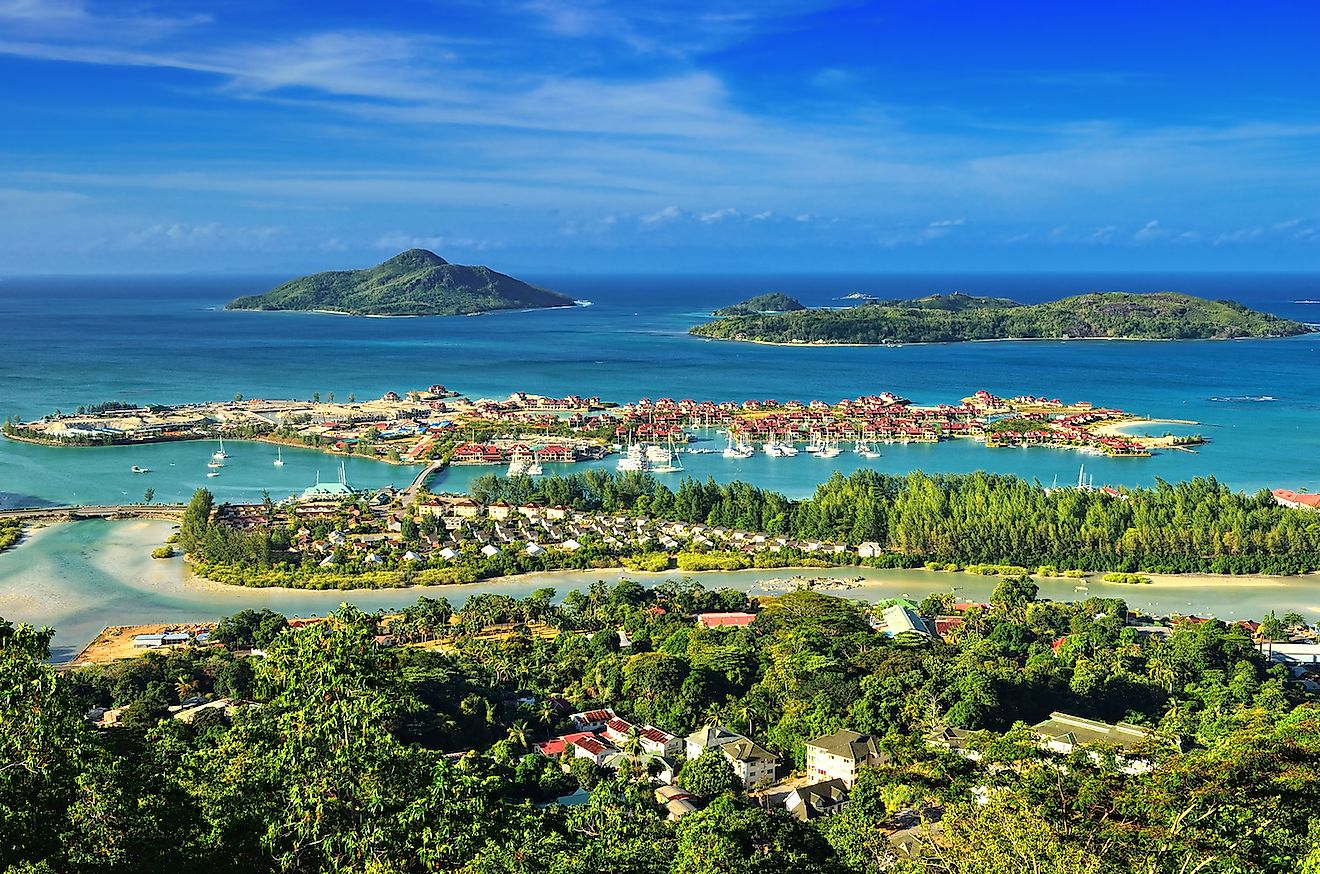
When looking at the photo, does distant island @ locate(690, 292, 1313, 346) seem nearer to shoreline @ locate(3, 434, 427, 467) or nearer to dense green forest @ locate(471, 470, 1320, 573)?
shoreline @ locate(3, 434, 427, 467)

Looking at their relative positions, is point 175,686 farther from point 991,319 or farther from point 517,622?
point 991,319

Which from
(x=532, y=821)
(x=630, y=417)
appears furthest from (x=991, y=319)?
(x=532, y=821)

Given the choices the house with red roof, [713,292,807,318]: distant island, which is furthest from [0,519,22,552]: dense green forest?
[713,292,807,318]: distant island

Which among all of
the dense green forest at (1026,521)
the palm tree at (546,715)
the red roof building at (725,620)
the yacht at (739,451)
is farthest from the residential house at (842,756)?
the yacht at (739,451)

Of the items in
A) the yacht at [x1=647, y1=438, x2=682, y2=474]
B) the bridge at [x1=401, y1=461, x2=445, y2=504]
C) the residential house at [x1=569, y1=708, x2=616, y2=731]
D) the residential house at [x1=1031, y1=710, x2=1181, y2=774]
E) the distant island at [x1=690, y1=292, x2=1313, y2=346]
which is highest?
the distant island at [x1=690, y1=292, x2=1313, y2=346]

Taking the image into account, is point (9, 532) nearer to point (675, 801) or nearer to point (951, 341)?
point (675, 801)

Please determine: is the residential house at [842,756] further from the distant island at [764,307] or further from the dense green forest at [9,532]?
the distant island at [764,307]
